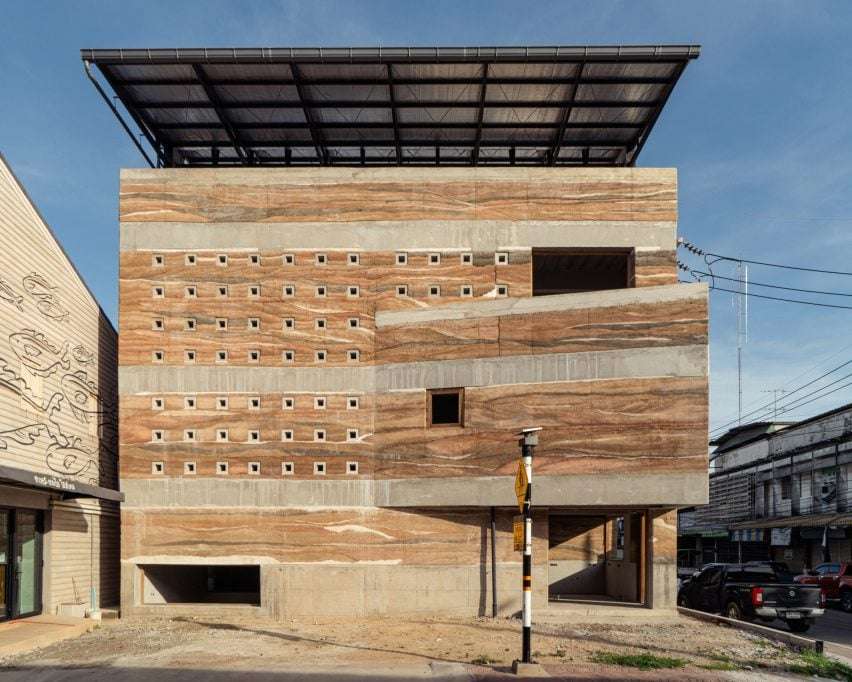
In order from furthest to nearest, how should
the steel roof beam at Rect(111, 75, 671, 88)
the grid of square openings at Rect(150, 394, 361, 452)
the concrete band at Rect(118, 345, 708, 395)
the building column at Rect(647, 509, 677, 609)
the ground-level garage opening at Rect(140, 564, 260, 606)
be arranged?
the steel roof beam at Rect(111, 75, 671, 88) → the ground-level garage opening at Rect(140, 564, 260, 606) → the grid of square openings at Rect(150, 394, 361, 452) → the building column at Rect(647, 509, 677, 609) → the concrete band at Rect(118, 345, 708, 395)

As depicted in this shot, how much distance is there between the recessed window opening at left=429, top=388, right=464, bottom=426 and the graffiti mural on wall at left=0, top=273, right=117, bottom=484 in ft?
38.2

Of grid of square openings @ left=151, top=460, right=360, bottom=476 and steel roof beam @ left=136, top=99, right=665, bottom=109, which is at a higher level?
steel roof beam @ left=136, top=99, right=665, bottom=109

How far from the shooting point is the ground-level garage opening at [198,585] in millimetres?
23828

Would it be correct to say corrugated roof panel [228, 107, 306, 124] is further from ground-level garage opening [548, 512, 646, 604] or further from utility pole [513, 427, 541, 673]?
ground-level garage opening [548, 512, 646, 604]

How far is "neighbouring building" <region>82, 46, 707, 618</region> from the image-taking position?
2248 cm

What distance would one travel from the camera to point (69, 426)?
23.2m

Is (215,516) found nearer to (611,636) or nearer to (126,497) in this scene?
(126,497)

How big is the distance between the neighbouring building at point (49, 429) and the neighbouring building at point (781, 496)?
119 feet

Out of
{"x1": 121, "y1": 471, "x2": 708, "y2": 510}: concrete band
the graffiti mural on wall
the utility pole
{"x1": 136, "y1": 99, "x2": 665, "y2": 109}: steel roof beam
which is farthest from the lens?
{"x1": 136, "y1": 99, "x2": 665, "y2": 109}: steel roof beam

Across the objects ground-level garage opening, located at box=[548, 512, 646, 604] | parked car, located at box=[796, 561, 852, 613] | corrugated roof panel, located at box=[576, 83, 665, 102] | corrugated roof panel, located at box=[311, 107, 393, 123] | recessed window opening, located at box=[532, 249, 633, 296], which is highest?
corrugated roof panel, located at box=[576, 83, 665, 102]

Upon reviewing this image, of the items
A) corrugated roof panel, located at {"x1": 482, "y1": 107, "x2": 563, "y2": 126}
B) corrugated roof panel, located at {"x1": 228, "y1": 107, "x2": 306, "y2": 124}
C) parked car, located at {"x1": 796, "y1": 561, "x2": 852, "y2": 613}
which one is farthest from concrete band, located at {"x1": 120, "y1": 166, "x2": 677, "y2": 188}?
parked car, located at {"x1": 796, "y1": 561, "x2": 852, "y2": 613}

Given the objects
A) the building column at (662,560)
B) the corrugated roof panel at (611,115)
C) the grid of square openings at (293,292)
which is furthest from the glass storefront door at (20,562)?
the corrugated roof panel at (611,115)

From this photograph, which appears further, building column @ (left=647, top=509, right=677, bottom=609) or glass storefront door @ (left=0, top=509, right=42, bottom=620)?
building column @ (left=647, top=509, right=677, bottom=609)

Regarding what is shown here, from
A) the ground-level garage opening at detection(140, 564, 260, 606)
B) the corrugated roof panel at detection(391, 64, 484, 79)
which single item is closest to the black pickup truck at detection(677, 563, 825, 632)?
the ground-level garage opening at detection(140, 564, 260, 606)
